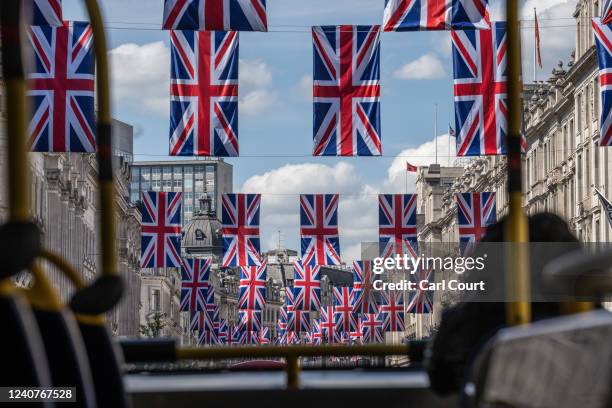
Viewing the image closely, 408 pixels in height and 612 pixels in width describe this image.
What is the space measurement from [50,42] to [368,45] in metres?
5.59

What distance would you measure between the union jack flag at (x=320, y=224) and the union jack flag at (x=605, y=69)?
1561 cm

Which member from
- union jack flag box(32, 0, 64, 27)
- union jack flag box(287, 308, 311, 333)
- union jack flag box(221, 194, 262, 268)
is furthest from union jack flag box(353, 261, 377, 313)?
union jack flag box(32, 0, 64, 27)

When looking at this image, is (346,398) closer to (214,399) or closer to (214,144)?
(214,399)

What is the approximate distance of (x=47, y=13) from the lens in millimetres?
22516

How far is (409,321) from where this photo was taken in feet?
569

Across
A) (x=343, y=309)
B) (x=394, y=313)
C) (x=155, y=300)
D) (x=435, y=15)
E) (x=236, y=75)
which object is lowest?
(x=155, y=300)

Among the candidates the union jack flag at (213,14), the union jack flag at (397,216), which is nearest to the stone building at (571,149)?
the union jack flag at (397,216)

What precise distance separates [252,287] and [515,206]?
63.0m

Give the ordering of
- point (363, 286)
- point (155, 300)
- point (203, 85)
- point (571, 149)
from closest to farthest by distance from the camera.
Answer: point (203, 85), point (571, 149), point (363, 286), point (155, 300)

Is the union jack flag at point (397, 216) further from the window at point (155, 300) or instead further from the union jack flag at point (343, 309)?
the window at point (155, 300)

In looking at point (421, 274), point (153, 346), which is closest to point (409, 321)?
point (421, 274)

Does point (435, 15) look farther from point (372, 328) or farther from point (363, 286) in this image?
point (372, 328)

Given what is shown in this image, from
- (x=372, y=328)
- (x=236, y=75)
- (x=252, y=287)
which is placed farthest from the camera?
(x=372, y=328)

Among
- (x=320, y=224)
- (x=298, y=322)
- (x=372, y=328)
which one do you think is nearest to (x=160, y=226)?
(x=320, y=224)
